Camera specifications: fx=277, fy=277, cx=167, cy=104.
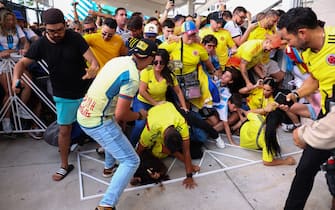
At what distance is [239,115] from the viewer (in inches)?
164

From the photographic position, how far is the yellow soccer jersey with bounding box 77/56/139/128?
1997 mm

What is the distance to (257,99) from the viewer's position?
13.7ft

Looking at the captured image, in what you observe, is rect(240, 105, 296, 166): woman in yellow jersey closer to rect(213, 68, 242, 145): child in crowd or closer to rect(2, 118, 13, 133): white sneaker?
rect(213, 68, 242, 145): child in crowd

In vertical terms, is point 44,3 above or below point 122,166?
above

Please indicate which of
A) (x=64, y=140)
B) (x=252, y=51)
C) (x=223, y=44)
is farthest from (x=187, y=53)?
(x=64, y=140)

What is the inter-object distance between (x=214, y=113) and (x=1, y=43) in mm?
3153

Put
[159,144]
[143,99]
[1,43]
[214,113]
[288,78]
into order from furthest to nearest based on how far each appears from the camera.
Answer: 1. [288,78]
2. [214,113]
3. [1,43]
4. [143,99]
5. [159,144]

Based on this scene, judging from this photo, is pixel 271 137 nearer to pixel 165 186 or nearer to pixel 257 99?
pixel 257 99

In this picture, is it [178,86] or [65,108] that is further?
[178,86]

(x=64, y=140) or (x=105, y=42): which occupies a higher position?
(x=105, y=42)

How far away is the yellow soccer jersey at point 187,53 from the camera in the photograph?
3.75m

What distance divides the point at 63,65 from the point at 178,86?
1424mm

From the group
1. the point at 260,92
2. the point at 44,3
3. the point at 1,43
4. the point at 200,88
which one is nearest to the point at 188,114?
the point at 200,88

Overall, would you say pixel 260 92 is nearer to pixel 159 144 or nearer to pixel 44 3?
pixel 159 144
